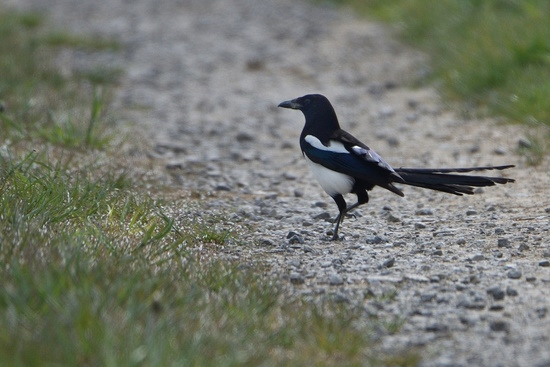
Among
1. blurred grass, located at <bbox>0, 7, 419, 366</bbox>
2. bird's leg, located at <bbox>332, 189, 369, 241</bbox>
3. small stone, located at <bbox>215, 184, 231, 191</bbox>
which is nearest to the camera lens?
blurred grass, located at <bbox>0, 7, 419, 366</bbox>

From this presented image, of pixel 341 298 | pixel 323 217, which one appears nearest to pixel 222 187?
pixel 323 217

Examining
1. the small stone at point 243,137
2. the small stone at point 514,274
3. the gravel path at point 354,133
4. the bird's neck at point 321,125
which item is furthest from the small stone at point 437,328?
the small stone at point 243,137

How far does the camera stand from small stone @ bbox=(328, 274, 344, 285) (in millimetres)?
4504

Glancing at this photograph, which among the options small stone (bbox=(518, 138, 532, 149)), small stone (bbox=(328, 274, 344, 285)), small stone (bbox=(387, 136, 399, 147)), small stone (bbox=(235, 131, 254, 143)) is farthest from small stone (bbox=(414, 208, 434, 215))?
small stone (bbox=(235, 131, 254, 143))

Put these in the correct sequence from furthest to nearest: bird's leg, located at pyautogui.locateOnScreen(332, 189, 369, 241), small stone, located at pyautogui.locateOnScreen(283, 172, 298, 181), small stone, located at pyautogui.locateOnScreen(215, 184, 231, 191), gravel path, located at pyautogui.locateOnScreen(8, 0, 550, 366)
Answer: small stone, located at pyautogui.locateOnScreen(283, 172, 298, 181) → small stone, located at pyautogui.locateOnScreen(215, 184, 231, 191) → bird's leg, located at pyautogui.locateOnScreen(332, 189, 369, 241) → gravel path, located at pyautogui.locateOnScreen(8, 0, 550, 366)

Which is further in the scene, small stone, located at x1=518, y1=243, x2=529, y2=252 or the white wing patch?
the white wing patch

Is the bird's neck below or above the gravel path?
above

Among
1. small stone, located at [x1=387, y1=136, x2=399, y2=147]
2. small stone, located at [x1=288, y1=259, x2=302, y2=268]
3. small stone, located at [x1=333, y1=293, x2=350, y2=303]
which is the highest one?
small stone, located at [x1=387, y1=136, x2=399, y2=147]

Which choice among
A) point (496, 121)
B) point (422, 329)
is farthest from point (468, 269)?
point (496, 121)

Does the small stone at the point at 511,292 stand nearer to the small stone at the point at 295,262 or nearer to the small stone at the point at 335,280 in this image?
the small stone at the point at 335,280

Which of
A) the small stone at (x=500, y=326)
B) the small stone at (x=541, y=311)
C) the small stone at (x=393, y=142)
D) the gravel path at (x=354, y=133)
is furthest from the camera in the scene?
the small stone at (x=393, y=142)

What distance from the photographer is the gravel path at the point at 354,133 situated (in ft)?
13.5

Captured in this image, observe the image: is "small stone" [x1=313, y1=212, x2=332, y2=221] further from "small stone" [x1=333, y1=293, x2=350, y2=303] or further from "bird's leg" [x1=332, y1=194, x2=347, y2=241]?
"small stone" [x1=333, y1=293, x2=350, y2=303]

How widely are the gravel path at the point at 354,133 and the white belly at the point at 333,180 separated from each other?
293 millimetres
